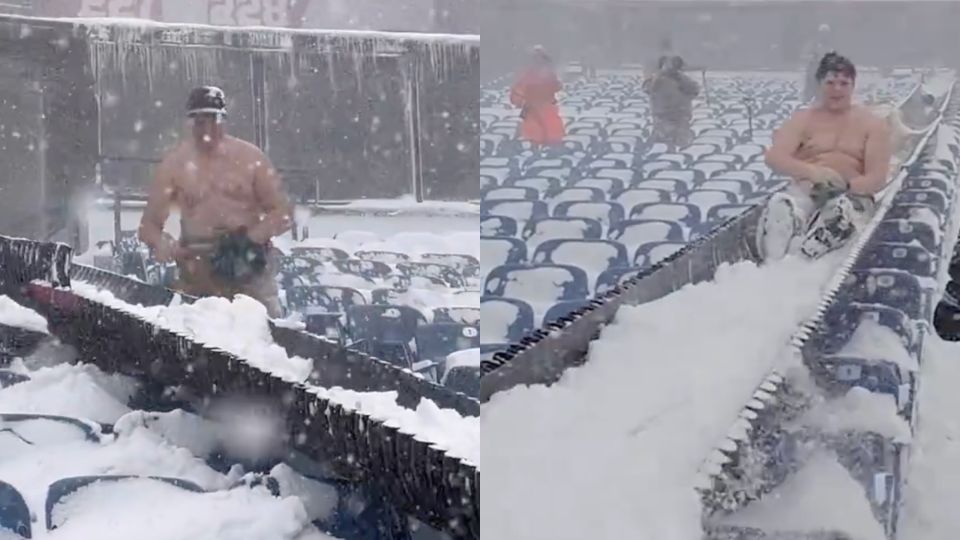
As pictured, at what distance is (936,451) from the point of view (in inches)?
46.6

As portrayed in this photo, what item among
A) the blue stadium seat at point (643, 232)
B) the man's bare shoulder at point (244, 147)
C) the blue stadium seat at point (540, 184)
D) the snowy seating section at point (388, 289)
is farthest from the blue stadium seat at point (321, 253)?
the blue stadium seat at point (643, 232)

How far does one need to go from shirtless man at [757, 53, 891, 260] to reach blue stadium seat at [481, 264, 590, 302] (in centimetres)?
25

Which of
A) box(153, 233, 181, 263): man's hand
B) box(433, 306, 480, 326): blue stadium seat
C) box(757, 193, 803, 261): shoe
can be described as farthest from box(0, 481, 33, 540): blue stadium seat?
box(757, 193, 803, 261): shoe

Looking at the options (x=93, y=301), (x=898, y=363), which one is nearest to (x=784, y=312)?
(x=898, y=363)

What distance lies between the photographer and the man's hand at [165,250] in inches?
46.8

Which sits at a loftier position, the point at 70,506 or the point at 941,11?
the point at 941,11

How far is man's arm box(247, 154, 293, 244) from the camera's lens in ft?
3.90

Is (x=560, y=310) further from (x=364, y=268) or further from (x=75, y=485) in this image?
(x=75, y=485)

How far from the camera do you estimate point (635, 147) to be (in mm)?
1219

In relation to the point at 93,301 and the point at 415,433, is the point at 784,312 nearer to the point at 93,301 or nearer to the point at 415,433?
the point at 415,433

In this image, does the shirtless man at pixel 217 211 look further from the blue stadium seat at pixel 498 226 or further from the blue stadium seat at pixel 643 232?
the blue stadium seat at pixel 643 232

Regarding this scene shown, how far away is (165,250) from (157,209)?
5cm

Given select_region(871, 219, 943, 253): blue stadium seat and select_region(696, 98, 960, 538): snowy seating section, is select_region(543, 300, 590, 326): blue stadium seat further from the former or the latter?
select_region(871, 219, 943, 253): blue stadium seat

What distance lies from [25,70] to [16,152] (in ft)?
0.36
